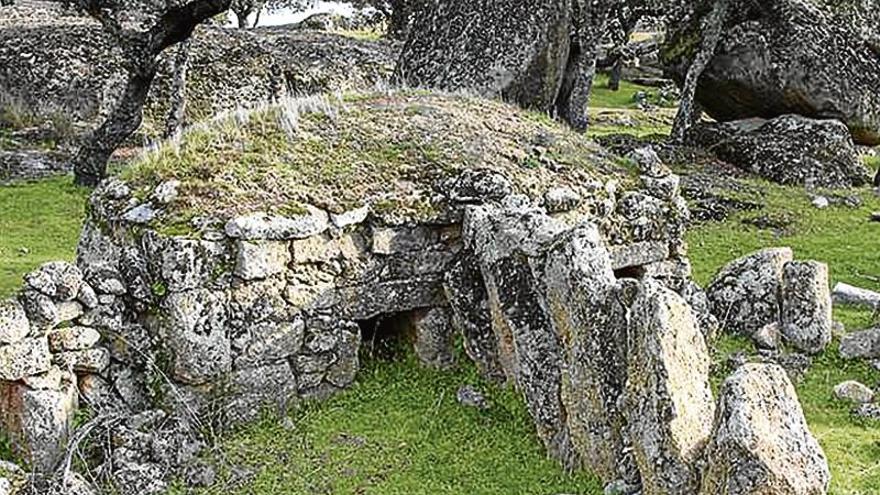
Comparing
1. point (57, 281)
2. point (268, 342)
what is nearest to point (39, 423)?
point (57, 281)

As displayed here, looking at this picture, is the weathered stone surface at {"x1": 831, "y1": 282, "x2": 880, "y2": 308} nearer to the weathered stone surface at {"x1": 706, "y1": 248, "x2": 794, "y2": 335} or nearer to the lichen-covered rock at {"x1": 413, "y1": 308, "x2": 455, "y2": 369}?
the weathered stone surface at {"x1": 706, "y1": 248, "x2": 794, "y2": 335}

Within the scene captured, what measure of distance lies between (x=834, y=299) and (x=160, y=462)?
10.7 m

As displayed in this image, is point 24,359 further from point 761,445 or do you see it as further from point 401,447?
point 761,445

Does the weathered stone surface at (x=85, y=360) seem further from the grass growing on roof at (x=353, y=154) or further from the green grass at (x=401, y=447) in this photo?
the grass growing on roof at (x=353, y=154)

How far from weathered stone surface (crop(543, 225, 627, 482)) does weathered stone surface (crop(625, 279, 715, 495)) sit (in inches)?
11.8

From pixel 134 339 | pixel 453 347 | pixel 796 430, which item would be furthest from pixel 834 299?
pixel 134 339

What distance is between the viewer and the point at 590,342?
10.0 m

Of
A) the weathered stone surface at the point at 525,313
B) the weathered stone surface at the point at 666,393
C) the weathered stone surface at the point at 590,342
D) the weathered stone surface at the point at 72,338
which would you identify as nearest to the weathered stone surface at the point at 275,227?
the weathered stone surface at the point at 72,338

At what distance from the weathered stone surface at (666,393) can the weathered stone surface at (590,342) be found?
300mm

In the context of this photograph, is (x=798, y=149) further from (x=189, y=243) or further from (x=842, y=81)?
(x=189, y=243)

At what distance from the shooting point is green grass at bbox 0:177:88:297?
16203mm

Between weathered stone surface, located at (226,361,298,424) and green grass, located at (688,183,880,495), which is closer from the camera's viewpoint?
A: green grass, located at (688,183,880,495)

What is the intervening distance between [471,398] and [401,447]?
3.72 feet

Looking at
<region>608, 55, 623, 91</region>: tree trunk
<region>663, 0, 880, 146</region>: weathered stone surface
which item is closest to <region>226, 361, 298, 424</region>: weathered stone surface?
<region>663, 0, 880, 146</region>: weathered stone surface
